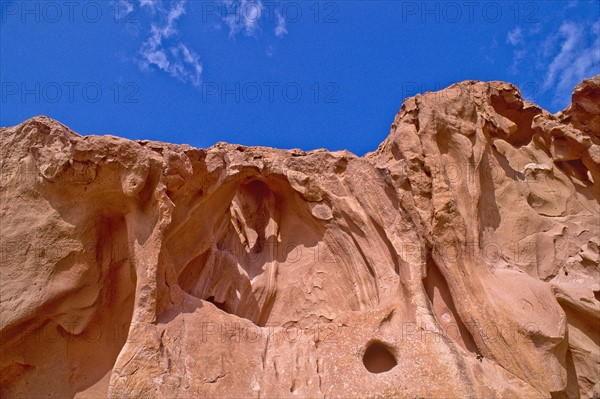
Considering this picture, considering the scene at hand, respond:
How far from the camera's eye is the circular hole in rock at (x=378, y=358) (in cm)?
508

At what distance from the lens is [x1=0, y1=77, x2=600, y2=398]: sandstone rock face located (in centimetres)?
472

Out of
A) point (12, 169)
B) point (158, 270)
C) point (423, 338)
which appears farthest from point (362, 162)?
point (12, 169)

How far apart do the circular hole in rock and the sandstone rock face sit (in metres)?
0.02

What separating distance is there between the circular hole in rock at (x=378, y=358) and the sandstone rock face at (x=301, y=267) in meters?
0.02

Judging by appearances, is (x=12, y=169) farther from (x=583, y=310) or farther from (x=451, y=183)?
(x=583, y=310)

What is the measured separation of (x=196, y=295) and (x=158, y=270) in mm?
957

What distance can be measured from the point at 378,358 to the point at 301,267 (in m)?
1.60

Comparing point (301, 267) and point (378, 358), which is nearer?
Answer: point (378, 358)

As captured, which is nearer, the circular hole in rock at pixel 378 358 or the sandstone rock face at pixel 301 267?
the sandstone rock face at pixel 301 267

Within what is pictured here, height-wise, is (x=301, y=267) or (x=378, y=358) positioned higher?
(x=301, y=267)

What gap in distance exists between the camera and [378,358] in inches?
204

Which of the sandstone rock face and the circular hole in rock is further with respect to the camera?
the circular hole in rock

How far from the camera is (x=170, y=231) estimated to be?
5281 millimetres

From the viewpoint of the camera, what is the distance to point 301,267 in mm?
6332
